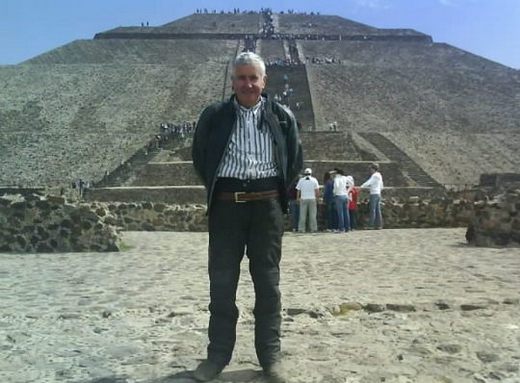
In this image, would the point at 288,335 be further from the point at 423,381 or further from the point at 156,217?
the point at 156,217

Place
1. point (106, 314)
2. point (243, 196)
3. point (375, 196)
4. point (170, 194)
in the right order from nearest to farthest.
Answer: point (243, 196)
point (106, 314)
point (375, 196)
point (170, 194)

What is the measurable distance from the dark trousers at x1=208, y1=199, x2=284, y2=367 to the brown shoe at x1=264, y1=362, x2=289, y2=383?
0.56ft

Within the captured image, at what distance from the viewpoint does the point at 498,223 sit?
976cm

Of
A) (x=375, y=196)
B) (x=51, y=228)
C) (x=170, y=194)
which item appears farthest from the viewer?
(x=170, y=194)

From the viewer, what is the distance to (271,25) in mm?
68625

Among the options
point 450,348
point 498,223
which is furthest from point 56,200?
point 450,348

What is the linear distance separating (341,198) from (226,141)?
9717 millimetres

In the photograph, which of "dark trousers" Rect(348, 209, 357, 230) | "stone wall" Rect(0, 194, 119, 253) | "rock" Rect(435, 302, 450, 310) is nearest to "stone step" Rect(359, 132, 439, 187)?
"dark trousers" Rect(348, 209, 357, 230)

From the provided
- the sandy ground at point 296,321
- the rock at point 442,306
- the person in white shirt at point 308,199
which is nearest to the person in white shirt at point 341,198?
the person in white shirt at point 308,199

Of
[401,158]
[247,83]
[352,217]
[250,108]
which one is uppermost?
[401,158]

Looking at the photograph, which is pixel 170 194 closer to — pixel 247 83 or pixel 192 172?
pixel 192 172

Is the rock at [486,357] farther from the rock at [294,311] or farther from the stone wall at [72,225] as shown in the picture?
the stone wall at [72,225]

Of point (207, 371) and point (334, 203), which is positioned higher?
point (334, 203)

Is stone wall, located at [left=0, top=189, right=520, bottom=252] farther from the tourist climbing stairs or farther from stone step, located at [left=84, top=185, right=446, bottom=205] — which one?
the tourist climbing stairs
